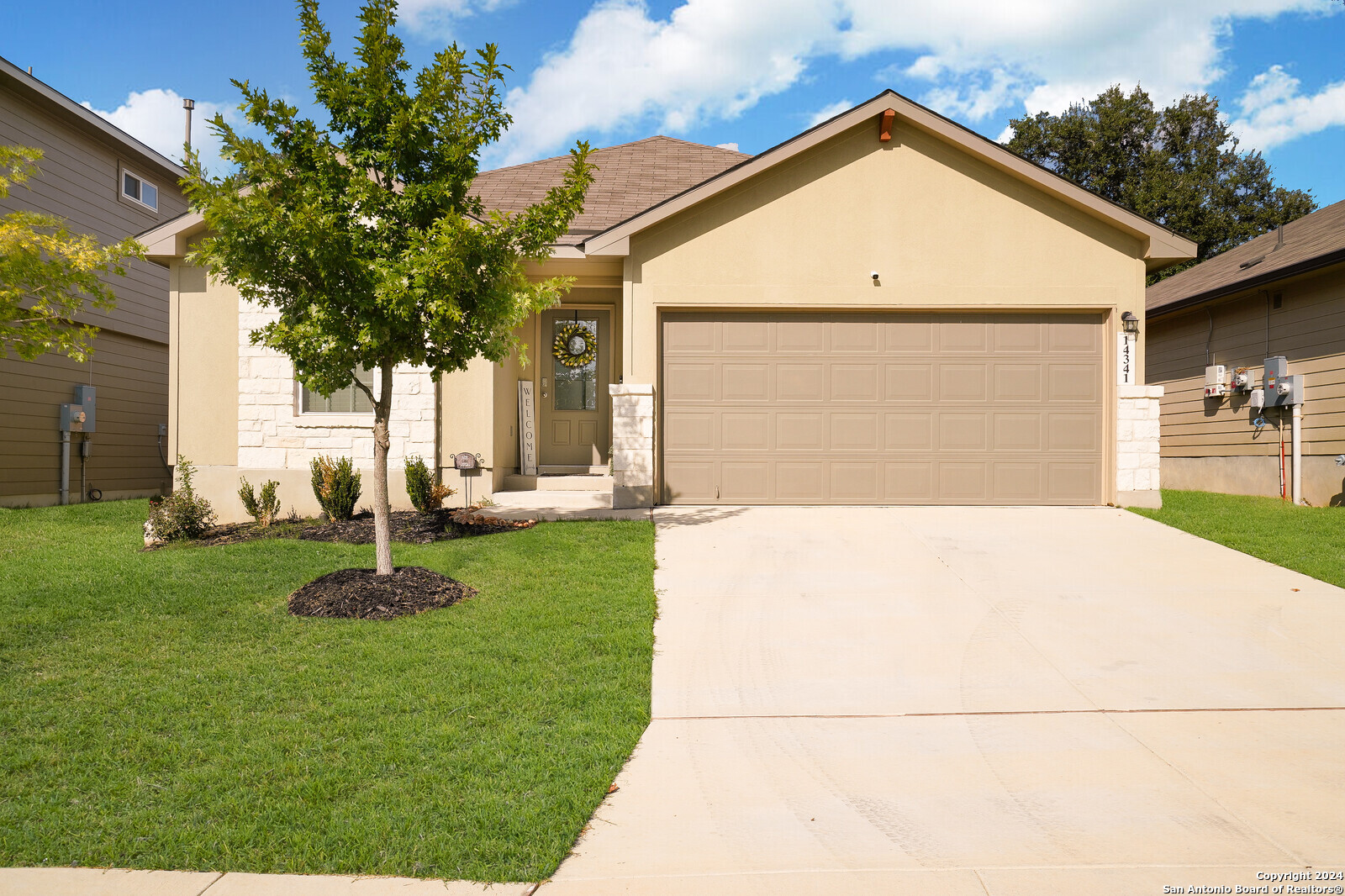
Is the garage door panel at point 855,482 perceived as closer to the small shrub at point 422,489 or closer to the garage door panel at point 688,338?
the garage door panel at point 688,338

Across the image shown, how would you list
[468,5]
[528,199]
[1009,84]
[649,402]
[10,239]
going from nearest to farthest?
[10,239]
[649,402]
[468,5]
[528,199]
[1009,84]

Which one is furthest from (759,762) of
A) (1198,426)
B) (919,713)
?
(1198,426)

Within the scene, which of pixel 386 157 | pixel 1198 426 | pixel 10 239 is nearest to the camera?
pixel 386 157

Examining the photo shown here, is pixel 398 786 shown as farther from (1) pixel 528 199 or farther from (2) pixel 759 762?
(1) pixel 528 199

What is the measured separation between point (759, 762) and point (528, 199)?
1099cm

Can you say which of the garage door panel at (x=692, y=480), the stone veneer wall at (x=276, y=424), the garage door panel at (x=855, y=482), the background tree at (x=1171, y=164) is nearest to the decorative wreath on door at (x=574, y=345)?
the stone veneer wall at (x=276, y=424)

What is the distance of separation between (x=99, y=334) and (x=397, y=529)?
32.5 ft

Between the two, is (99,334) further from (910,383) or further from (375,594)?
(910,383)

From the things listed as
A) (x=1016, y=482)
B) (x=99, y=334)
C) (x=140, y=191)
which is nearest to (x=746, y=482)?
(x=1016, y=482)

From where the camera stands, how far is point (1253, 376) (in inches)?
529

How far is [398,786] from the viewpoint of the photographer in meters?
3.45

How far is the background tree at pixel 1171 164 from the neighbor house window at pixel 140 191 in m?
29.2

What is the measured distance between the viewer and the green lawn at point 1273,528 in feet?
25.5

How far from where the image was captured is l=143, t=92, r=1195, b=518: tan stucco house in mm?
10234
